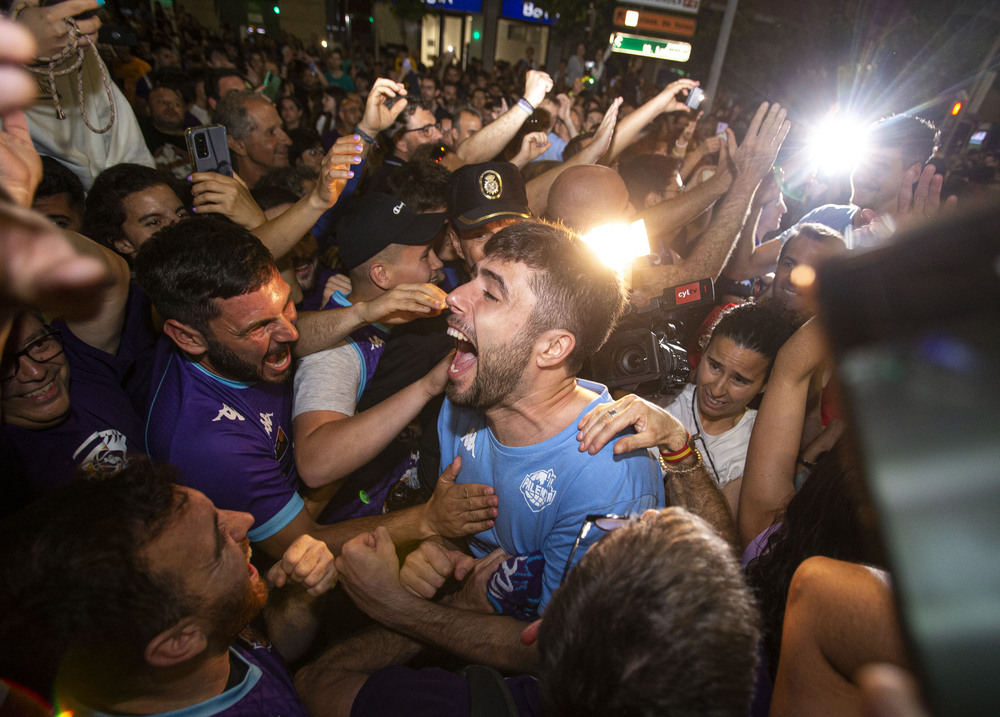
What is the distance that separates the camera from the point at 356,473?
2.83 metres

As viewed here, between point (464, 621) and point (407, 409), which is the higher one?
point (407, 409)

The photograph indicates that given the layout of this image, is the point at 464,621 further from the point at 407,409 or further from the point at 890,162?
the point at 890,162

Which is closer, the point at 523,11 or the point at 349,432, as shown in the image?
the point at 349,432

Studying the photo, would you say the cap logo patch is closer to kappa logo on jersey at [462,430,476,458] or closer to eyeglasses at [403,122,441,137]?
kappa logo on jersey at [462,430,476,458]

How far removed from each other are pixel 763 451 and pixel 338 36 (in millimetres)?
28214

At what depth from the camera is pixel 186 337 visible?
7.21 ft

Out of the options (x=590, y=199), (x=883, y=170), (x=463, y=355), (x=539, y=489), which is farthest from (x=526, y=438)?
(x=883, y=170)

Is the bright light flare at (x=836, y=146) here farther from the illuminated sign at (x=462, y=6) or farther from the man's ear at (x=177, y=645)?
the illuminated sign at (x=462, y=6)

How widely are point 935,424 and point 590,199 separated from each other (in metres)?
3.00

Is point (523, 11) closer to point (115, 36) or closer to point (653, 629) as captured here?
point (115, 36)

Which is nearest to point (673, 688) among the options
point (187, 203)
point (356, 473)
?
point (356, 473)

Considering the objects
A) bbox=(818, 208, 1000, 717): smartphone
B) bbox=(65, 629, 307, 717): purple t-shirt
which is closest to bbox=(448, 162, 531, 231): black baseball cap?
bbox=(65, 629, 307, 717): purple t-shirt

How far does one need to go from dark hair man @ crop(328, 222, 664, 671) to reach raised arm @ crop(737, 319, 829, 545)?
0.54 meters

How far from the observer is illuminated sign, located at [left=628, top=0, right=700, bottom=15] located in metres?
11.6
